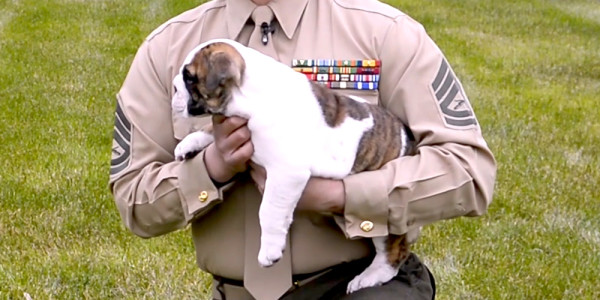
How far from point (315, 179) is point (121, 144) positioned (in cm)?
71

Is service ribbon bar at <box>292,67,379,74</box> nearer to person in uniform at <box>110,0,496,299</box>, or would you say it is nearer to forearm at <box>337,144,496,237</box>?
person in uniform at <box>110,0,496,299</box>

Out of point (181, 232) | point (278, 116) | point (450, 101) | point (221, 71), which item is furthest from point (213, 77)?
point (181, 232)

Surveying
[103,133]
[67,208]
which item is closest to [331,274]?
[67,208]

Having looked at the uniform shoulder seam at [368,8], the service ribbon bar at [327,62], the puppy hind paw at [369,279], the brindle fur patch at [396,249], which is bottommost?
the puppy hind paw at [369,279]

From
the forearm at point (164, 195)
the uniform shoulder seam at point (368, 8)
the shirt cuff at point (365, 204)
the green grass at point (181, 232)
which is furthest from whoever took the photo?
the green grass at point (181, 232)

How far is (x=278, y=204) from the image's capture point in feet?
8.32

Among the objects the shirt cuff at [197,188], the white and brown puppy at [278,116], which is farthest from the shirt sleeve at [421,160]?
the shirt cuff at [197,188]

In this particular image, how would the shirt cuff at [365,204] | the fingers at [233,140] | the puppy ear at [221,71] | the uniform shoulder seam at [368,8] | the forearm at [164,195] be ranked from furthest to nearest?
1. the uniform shoulder seam at [368,8]
2. the forearm at [164,195]
3. the shirt cuff at [365,204]
4. the fingers at [233,140]
5. the puppy ear at [221,71]

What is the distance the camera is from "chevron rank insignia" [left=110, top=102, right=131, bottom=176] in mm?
2963

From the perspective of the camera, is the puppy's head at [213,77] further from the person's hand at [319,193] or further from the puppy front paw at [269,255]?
the puppy front paw at [269,255]

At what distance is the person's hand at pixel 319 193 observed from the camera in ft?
8.67

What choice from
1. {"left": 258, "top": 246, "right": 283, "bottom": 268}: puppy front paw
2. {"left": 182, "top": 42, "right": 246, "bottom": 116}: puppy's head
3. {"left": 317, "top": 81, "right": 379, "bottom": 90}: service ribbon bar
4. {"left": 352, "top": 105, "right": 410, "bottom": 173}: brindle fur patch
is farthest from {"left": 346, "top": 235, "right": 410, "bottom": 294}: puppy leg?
{"left": 182, "top": 42, "right": 246, "bottom": 116}: puppy's head

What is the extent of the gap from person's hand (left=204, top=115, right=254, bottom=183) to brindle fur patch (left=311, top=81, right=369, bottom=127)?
0.23 m

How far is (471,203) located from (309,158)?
557 millimetres
